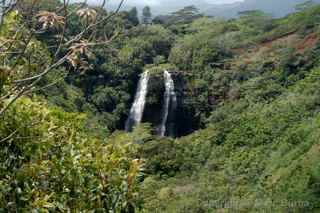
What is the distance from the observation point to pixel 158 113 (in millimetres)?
25125

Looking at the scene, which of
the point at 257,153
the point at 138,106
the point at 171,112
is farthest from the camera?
the point at 138,106

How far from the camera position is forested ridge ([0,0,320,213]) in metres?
3.16

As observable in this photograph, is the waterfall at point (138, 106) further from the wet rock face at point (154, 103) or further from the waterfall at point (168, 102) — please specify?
the waterfall at point (168, 102)

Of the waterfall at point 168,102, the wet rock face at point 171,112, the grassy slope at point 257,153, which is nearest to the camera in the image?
the grassy slope at point 257,153

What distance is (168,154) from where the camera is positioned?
19.0 metres

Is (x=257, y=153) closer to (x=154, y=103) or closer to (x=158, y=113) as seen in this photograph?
(x=158, y=113)

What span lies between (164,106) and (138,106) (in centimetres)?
136

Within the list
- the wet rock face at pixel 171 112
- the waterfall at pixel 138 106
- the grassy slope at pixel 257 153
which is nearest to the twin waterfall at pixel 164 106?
the waterfall at pixel 138 106

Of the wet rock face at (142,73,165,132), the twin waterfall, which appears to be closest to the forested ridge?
the wet rock face at (142,73,165,132)

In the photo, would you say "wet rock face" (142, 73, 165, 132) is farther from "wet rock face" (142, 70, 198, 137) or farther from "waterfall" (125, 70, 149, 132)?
"waterfall" (125, 70, 149, 132)

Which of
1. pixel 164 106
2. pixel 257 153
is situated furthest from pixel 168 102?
pixel 257 153

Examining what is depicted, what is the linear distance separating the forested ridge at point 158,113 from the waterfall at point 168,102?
141mm

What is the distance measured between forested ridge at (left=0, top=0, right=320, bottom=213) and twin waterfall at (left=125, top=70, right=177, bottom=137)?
170 mm

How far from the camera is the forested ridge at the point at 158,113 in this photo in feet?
10.4
